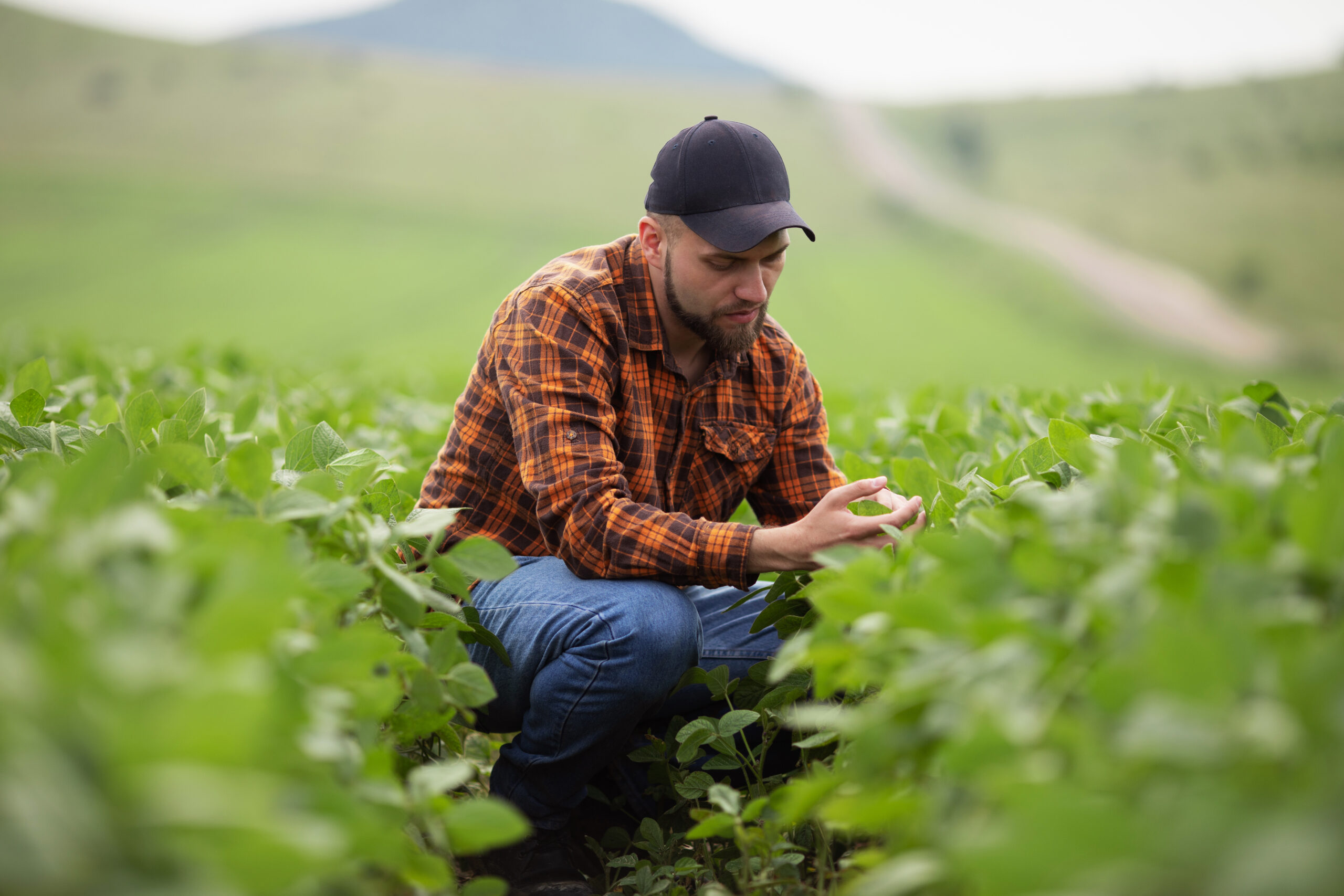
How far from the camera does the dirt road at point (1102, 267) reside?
109 feet

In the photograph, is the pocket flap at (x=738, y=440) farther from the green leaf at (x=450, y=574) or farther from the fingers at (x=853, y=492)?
the green leaf at (x=450, y=574)

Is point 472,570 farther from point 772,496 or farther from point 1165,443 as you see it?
point 772,496

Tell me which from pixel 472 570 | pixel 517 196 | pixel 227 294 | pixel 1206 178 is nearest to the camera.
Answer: pixel 472 570

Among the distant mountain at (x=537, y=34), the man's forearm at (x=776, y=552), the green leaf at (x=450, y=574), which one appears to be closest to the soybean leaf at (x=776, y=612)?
the man's forearm at (x=776, y=552)

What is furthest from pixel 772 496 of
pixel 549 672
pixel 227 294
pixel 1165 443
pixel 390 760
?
pixel 227 294

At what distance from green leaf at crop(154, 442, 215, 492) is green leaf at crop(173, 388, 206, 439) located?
43 cm

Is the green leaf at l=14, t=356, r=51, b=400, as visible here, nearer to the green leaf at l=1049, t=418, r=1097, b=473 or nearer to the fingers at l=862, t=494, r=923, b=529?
the fingers at l=862, t=494, r=923, b=529

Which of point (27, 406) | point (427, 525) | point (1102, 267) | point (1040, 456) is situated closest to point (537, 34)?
point (1102, 267)

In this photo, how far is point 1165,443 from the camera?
171cm

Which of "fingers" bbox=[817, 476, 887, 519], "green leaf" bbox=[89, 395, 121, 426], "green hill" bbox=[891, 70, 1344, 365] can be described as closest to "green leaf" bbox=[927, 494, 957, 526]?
"fingers" bbox=[817, 476, 887, 519]

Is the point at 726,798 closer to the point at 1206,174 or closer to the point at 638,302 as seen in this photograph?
the point at 638,302

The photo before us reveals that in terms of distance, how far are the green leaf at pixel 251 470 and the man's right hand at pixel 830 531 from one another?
101 cm

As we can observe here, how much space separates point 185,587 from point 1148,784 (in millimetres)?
927

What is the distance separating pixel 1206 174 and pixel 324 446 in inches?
1853
